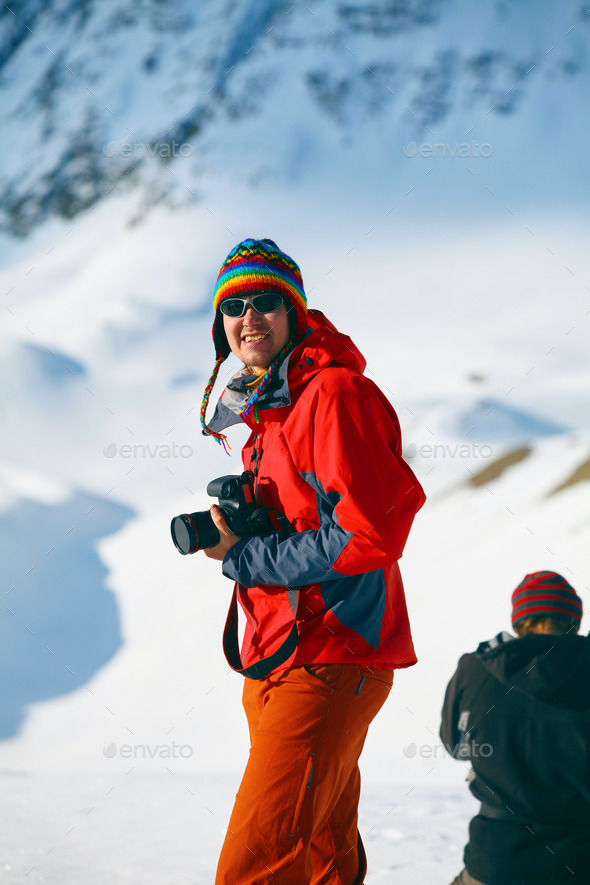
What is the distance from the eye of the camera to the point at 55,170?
26672 millimetres

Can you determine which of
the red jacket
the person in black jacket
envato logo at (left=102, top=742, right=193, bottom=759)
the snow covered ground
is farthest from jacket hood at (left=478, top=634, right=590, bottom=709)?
envato logo at (left=102, top=742, right=193, bottom=759)

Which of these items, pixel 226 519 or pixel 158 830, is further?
pixel 158 830

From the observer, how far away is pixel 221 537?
1496 mm

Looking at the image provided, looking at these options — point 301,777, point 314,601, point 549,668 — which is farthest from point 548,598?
point 301,777

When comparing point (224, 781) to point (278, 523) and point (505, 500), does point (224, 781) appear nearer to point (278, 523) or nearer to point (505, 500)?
point (278, 523)

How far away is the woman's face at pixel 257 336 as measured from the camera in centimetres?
165

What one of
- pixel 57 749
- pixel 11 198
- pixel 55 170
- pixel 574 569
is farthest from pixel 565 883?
pixel 55 170

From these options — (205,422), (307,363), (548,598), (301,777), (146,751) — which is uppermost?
(307,363)

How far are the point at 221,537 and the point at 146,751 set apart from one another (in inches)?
204

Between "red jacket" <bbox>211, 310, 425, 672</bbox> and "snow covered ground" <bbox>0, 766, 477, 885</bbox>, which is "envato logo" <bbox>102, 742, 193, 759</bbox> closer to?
"snow covered ground" <bbox>0, 766, 477, 885</bbox>

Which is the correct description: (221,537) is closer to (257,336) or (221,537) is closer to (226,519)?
(226,519)

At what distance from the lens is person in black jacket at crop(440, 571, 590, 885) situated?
1669 millimetres

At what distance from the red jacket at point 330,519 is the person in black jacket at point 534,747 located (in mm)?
367

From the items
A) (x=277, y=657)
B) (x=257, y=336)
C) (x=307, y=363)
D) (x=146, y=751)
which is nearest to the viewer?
(x=277, y=657)
